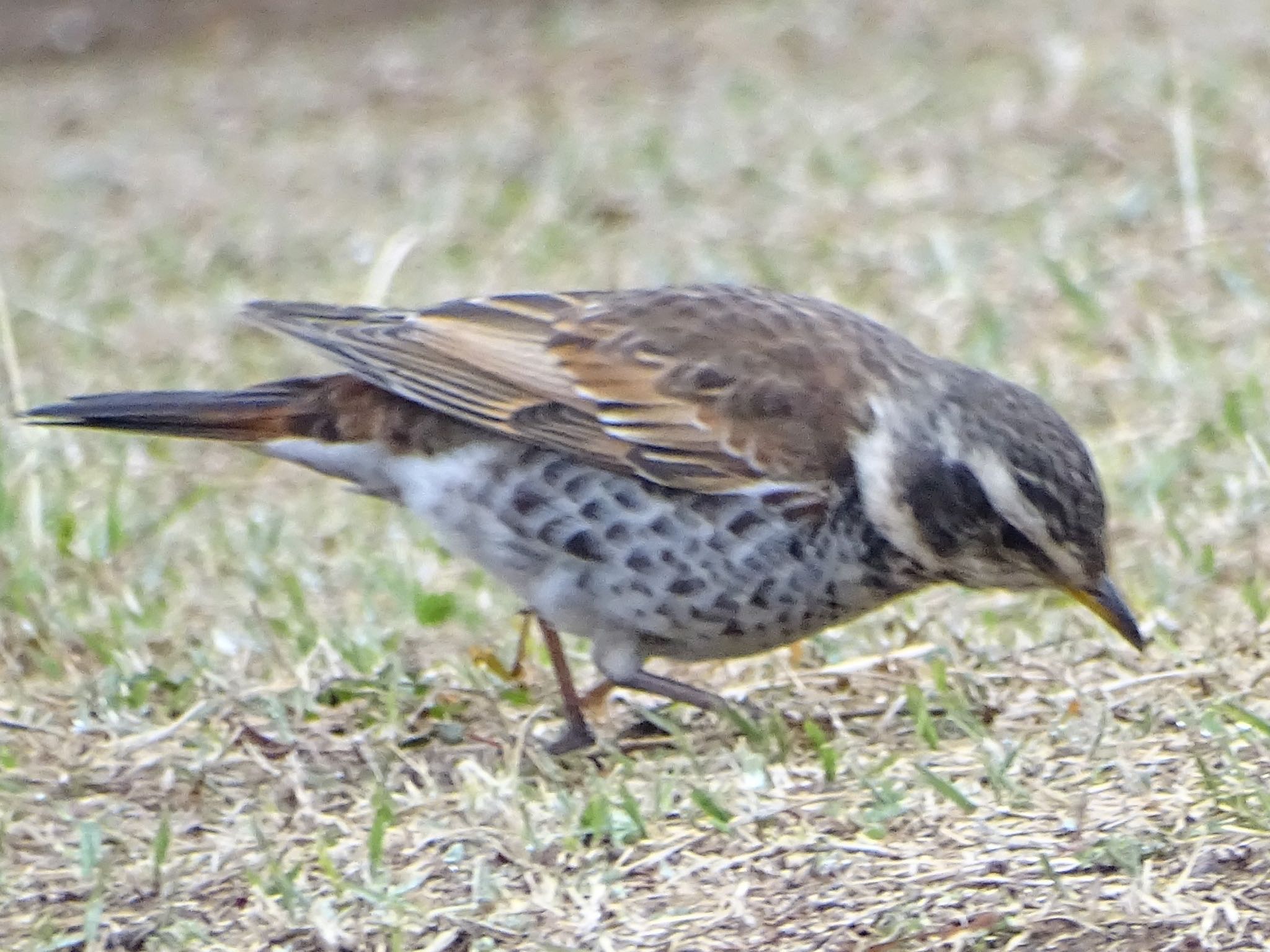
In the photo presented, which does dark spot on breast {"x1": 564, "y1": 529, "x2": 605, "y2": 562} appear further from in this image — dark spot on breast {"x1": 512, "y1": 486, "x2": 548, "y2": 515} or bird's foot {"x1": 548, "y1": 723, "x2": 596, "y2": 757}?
bird's foot {"x1": 548, "y1": 723, "x2": 596, "y2": 757}

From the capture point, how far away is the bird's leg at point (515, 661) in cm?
532

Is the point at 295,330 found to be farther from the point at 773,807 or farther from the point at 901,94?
the point at 901,94

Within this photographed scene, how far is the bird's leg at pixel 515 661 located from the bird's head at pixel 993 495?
1001mm

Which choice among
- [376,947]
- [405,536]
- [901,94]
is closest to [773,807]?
[376,947]

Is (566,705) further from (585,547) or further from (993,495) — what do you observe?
(993,495)

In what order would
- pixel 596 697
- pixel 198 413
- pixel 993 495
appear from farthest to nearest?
pixel 198 413, pixel 596 697, pixel 993 495

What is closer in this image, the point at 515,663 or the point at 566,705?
the point at 566,705

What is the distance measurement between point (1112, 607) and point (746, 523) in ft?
2.79

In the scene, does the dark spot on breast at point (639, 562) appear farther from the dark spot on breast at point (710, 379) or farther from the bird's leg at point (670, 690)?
the dark spot on breast at point (710, 379)

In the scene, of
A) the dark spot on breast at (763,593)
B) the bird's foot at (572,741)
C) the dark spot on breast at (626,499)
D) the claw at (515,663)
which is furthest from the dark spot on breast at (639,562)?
the claw at (515,663)

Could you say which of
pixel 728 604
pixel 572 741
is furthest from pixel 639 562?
pixel 572 741

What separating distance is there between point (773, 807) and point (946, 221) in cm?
457

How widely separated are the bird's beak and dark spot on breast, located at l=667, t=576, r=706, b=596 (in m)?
0.84

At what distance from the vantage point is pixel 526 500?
5000 mm
